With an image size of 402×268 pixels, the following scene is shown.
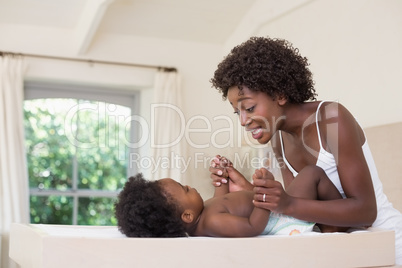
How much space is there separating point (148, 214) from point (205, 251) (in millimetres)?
262

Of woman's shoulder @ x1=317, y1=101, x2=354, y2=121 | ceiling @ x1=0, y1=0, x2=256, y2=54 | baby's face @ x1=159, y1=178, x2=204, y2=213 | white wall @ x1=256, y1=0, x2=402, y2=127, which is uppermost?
ceiling @ x1=0, y1=0, x2=256, y2=54

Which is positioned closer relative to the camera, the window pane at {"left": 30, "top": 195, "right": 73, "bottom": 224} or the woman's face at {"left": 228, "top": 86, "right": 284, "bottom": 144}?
the woman's face at {"left": 228, "top": 86, "right": 284, "bottom": 144}

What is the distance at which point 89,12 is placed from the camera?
4492 millimetres

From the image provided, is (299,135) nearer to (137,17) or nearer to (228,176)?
(228,176)

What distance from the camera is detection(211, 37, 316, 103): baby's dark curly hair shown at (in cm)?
173

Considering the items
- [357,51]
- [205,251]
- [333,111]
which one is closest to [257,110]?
[333,111]

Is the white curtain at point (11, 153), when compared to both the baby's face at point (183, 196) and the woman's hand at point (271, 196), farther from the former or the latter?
the woman's hand at point (271, 196)

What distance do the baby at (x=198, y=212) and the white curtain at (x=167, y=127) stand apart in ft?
11.1

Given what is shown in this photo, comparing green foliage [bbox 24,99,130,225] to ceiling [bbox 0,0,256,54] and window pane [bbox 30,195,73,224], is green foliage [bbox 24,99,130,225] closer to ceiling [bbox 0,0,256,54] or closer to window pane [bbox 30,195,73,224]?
window pane [bbox 30,195,73,224]

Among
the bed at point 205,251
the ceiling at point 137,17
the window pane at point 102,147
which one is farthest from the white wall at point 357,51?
the bed at point 205,251

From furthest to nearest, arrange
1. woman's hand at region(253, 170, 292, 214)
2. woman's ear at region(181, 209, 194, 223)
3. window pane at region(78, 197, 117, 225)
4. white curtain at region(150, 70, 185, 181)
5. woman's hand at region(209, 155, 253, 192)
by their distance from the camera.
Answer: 1. window pane at region(78, 197, 117, 225)
2. white curtain at region(150, 70, 185, 181)
3. woman's hand at region(209, 155, 253, 192)
4. woman's ear at region(181, 209, 194, 223)
5. woman's hand at region(253, 170, 292, 214)

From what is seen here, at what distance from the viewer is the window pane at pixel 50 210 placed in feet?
16.6

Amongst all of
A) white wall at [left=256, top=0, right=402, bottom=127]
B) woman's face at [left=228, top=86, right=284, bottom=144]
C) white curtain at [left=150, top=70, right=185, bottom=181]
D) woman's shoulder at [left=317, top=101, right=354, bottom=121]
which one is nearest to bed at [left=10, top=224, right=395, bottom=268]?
woman's shoulder at [left=317, top=101, right=354, bottom=121]

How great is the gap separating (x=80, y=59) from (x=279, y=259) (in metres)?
3.96
